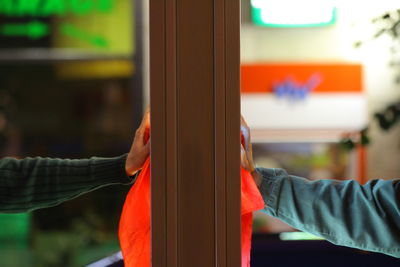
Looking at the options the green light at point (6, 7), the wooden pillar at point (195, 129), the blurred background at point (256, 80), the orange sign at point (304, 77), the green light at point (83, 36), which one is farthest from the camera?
the orange sign at point (304, 77)

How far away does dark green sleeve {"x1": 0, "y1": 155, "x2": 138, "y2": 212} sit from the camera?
1031 millimetres

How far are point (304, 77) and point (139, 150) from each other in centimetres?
309

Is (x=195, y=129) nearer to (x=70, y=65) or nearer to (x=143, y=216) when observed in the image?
(x=143, y=216)

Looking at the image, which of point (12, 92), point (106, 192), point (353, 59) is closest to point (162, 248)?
point (106, 192)

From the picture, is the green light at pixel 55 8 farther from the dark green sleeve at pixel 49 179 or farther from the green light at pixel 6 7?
the dark green sleeve at pixel 49 179

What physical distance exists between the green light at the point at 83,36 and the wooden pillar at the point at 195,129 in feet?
9.55

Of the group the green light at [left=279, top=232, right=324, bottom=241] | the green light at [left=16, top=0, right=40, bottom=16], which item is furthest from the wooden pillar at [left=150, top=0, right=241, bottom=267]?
the green light at [left=16, top=0, right=40, bottom=16]

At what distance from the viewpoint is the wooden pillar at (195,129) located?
88 centimetres

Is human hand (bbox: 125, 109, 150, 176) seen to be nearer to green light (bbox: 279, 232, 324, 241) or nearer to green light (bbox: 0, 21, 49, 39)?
green light (bbox: 279, 232, 324, 241)

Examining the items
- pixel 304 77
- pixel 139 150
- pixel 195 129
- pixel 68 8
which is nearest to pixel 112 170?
pixel 139 150

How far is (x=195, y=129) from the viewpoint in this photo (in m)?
0.89

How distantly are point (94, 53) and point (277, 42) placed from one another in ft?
4.06

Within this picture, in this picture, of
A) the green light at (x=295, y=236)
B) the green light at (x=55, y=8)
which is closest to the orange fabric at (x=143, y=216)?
the green light at (x=295, y=236)

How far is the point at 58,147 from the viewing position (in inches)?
48.3
